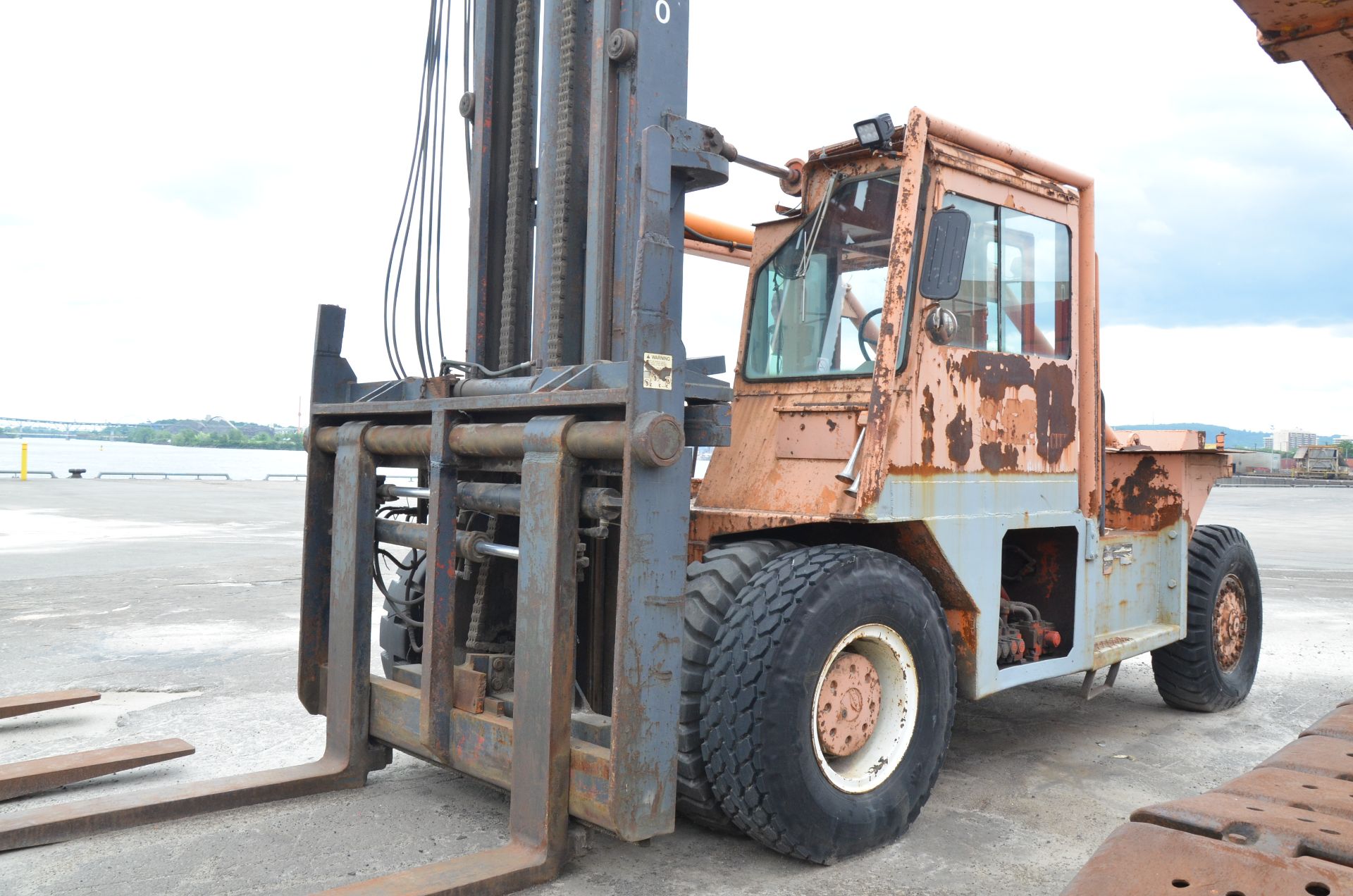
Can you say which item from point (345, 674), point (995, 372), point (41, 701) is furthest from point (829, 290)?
point (41, 701)

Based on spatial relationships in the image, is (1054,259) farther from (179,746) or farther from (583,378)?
(179,746)

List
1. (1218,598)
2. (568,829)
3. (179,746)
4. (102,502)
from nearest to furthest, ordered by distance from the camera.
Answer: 1. (568,829)
2. (179,746)
3. (1218,598)
4. (102,502)

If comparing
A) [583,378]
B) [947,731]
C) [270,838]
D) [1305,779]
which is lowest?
[270,838]

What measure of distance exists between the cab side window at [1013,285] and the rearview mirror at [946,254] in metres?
0.41

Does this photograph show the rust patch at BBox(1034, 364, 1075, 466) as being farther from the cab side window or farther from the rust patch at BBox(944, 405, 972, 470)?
the rust patch at BBox(944, 405, 972, 470)

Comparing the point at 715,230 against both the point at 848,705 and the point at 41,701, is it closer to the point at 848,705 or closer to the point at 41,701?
the point at 848,705

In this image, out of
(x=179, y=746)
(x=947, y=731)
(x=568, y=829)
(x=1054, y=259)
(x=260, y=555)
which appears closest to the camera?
(x=568, y=829)

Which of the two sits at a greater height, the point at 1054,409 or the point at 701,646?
the point at 1054,409

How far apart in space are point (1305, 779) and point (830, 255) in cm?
302

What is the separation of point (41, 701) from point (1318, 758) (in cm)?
563

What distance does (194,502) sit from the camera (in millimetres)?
24641

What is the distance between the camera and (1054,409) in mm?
5004

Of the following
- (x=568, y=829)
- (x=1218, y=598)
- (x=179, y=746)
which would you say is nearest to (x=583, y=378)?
(x=568, y=829)

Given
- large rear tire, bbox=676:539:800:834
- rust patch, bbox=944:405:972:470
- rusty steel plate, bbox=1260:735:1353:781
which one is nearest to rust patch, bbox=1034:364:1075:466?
rust patch, bbox=944:405:972:470
